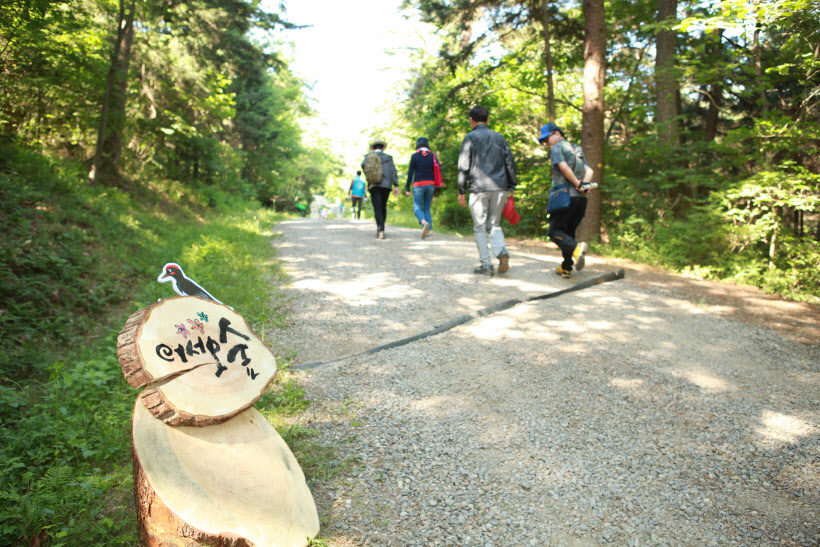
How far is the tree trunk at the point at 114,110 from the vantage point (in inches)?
400

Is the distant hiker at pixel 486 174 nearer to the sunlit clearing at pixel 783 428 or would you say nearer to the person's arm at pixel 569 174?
the person's arm at pixel 569 174

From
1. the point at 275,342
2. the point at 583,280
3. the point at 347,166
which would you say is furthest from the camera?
the point at 347,166

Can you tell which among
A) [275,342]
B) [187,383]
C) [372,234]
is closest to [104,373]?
[275,342]

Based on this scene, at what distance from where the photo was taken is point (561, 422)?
368 centimetres

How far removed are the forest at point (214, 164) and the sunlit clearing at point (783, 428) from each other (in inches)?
161

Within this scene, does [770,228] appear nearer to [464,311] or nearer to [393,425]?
[464,311]

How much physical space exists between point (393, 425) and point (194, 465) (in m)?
1.58

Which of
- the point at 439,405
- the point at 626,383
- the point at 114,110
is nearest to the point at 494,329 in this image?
the point at 626,383

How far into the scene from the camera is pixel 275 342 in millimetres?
5023

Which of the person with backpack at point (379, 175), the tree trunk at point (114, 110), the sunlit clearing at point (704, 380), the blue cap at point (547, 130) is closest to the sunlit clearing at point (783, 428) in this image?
the sunlit clearing at point (704, 380)

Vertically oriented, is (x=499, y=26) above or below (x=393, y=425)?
above

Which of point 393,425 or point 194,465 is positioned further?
point 393,425

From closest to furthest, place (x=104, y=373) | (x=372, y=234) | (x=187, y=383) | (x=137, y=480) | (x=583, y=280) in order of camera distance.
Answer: (x=137, y=480) → (x=187, y=383) → (x=104, y=373) → (x=583, y=280) → (x=372, y=234)

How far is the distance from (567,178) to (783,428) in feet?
13.3
